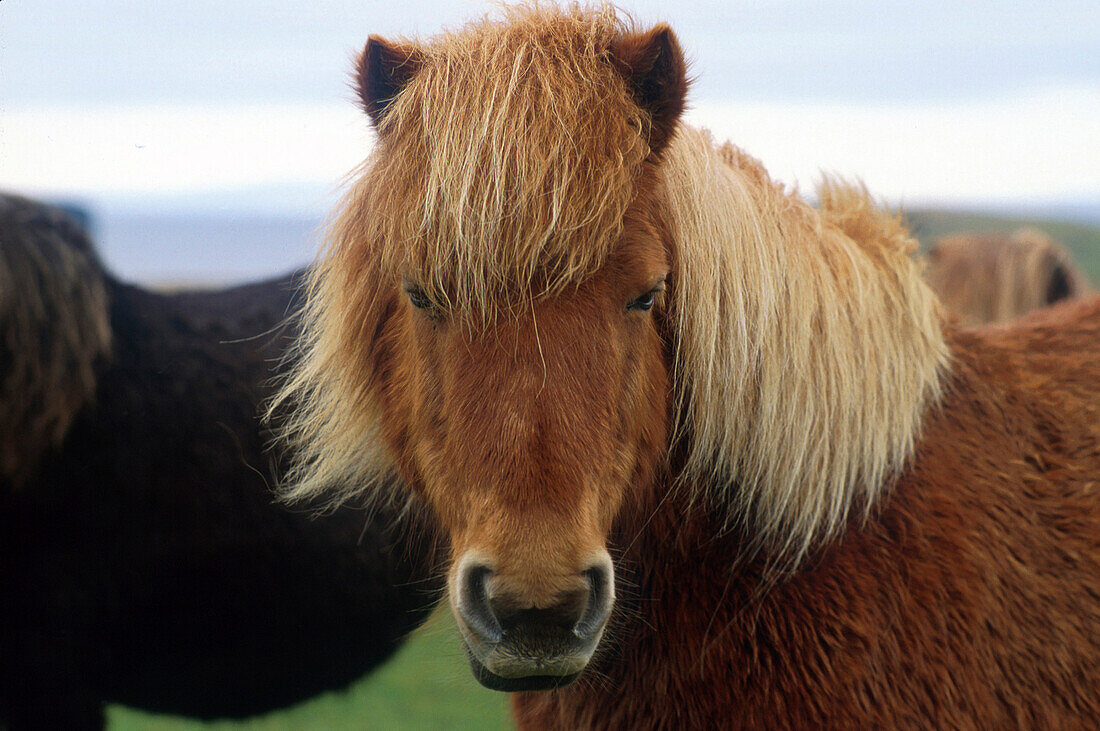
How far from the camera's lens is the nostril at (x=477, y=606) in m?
1.51

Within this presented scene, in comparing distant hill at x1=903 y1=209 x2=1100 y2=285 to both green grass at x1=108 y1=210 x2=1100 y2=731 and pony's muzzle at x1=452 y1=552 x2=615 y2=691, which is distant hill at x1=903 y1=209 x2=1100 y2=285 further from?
pony's muzzle at x1=452 y1=552 x2=615 y2=691

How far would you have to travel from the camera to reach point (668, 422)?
1.95 metres

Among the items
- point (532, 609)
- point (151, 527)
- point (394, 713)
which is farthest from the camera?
point (394, 713)

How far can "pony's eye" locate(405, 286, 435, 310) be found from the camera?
1740 millimetres

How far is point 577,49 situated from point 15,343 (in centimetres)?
213

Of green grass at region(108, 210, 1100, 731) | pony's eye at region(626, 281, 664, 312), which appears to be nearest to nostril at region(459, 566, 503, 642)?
pony's eye at region(626, 281, 664, 312)

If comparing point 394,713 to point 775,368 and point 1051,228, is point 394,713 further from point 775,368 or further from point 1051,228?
point 1051,228

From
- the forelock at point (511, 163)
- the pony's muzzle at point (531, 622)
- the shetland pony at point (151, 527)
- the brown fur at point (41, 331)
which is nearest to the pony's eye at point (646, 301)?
the forelock at point (511, 163)

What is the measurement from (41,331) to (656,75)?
224cm

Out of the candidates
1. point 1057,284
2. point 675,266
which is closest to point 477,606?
point 675,266

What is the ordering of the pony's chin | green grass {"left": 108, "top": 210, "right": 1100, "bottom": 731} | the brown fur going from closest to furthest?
1. the pony's chin
2. the brown fur
3. green grass {"left": 108, "top": 210, "right": 1100, "bottom": 731}

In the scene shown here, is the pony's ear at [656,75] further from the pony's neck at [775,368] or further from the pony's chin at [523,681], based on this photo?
the pony's chin at [523,681]

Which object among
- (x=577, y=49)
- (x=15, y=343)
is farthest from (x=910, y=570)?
(x=15, y=343)

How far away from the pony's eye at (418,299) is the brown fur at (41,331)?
171 cm
